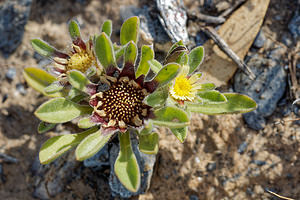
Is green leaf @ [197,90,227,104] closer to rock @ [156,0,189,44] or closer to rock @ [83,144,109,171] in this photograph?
rock @ [156,0,189,44]

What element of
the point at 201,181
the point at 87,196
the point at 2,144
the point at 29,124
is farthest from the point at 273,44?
the point at 2,144

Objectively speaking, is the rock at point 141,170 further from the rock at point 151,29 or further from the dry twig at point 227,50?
the dry twig at point 227,50

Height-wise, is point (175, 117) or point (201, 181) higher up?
point (175, 117)

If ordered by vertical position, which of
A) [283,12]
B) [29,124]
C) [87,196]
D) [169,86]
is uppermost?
[283,12]

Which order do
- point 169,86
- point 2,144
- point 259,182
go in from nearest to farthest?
point 169,86, point 259,182, point 2,144

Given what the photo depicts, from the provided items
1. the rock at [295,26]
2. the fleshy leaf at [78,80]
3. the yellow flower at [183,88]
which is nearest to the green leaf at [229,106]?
the yellow flower at [183,88]

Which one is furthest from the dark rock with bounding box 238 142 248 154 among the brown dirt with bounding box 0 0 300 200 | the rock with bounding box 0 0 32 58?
the rock with bounding box 0 0 32 58

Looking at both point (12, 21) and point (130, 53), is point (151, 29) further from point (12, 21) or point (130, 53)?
point (12, 21)

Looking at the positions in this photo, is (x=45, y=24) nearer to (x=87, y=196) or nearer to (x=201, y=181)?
(x=87, y=196)

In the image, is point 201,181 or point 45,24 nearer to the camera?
point 201,181
